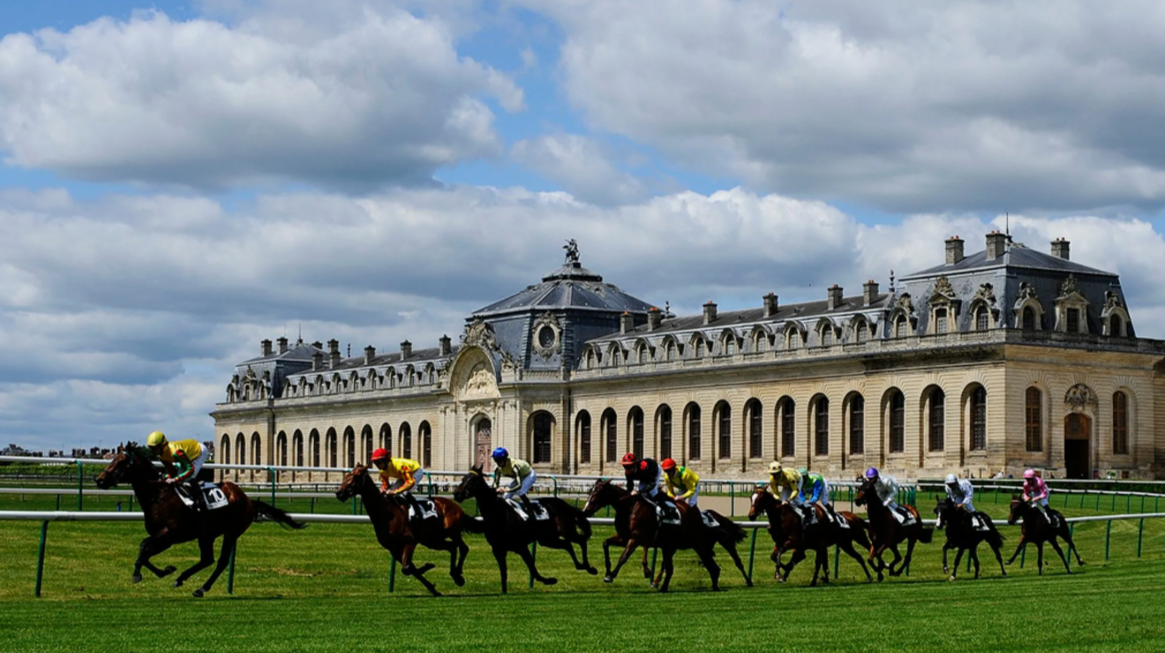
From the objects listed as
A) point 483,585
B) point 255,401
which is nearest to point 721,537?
point 483,585

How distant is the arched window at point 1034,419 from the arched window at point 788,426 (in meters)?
13.1

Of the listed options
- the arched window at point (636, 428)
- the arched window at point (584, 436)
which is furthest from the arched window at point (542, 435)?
the arched window at point (636, 428)

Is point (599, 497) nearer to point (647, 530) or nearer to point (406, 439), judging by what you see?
point (647, 530)

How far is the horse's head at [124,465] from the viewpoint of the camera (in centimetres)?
2289

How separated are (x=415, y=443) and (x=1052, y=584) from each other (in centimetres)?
8362

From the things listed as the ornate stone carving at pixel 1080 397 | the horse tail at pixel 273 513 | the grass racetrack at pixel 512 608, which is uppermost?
the ornate stone carving at pixel 1080 397

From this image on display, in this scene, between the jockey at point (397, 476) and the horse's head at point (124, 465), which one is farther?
the jockey at point (397, 476)

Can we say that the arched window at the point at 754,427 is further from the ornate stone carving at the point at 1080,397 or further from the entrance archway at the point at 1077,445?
the ornate stone carving at the point at 1080,397

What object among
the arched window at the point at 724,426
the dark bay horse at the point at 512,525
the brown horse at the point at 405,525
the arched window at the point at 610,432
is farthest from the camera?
the arched window at the point at 610,432

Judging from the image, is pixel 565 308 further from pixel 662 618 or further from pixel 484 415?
pixel 662 618

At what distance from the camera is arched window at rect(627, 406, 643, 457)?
96438 mm

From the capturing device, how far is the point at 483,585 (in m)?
27.6

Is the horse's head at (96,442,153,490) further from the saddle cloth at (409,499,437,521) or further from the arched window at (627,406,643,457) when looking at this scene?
the arched window at (627,406,643,457)

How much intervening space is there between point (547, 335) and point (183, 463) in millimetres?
77075
